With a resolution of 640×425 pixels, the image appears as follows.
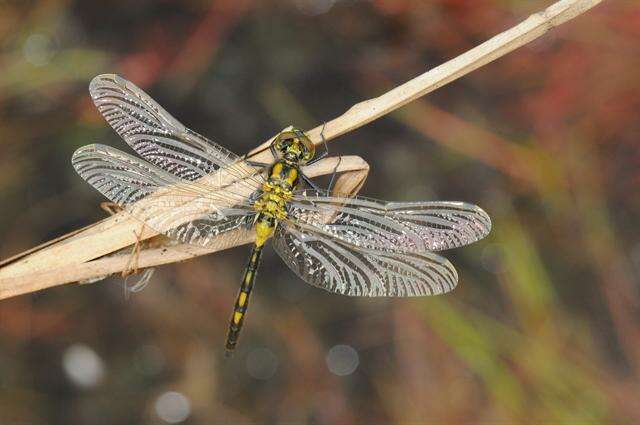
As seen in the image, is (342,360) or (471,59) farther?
(342,360)

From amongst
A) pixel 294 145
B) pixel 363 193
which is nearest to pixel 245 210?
pixel 294 145

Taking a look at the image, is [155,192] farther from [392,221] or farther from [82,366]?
[82,366]

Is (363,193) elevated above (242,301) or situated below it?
above

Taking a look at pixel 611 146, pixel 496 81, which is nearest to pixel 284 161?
pixel 496 81

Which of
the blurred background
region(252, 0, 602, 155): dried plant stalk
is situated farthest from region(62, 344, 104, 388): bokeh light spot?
region(252, 0, 602, 155): dried plant stalk

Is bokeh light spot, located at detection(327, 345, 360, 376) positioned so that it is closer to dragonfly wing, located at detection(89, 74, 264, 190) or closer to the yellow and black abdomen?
the yellow and black abdomen

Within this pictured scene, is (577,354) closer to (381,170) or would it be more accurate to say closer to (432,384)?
(432,384)
